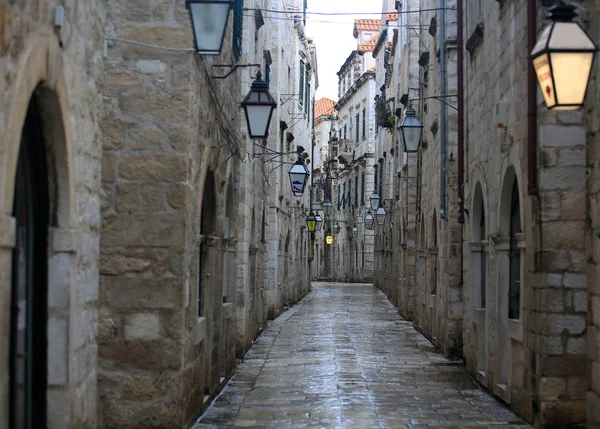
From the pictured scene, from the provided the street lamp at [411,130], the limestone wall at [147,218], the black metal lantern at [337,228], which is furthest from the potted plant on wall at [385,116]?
the black metal lantern at [337,228]

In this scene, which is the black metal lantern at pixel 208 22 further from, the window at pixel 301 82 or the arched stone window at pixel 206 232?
the window at pixel 301 82

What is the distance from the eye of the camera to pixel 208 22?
7297 mm

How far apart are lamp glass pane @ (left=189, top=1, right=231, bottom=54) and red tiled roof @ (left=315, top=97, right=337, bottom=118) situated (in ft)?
208

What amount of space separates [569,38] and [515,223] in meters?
4.43

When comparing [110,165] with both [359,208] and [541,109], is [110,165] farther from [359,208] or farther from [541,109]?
[359,208]

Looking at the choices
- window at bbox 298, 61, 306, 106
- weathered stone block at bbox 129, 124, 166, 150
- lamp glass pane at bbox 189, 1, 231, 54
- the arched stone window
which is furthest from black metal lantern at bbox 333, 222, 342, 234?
lamp glass pane at bbox 189, 1, 231, 54

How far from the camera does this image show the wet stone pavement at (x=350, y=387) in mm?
9062

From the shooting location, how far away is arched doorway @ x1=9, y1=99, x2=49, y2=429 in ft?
16.9

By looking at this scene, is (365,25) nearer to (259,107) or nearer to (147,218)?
(259,107)

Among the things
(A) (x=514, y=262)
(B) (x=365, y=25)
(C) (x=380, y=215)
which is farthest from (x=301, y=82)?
(B) (x=365, y=25)

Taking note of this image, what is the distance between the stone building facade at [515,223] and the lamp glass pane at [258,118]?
8.98 ft

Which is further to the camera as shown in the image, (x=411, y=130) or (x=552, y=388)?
(x=411, y=130)

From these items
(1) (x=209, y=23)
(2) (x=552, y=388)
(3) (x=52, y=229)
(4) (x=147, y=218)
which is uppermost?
(1) (x=209, y=23)

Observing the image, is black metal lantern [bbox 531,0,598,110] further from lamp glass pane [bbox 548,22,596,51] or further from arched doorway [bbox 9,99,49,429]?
arched doorway [bbox 9,99,49,429]
